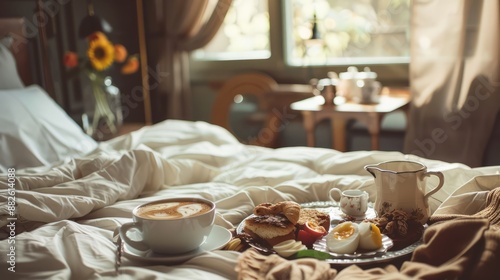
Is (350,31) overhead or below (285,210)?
overhead

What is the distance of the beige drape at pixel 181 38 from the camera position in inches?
137

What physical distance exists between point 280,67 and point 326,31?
1.24 feet

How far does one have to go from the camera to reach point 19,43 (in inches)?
99.9

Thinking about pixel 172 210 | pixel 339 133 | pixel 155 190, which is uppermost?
pixel 172 210

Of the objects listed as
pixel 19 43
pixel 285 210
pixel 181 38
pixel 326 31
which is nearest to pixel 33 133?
pixel 19 43

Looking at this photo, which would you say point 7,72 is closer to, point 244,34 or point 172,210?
point 172,210

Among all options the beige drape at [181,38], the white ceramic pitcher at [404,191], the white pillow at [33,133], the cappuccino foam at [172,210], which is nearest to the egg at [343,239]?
the white ceramic pitcher at [404,191]

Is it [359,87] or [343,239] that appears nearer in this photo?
[343,239]

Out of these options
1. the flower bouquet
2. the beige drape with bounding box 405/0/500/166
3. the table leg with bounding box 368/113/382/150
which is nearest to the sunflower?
the flower bouquet

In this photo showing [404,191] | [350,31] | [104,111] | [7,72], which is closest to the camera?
[404,191]

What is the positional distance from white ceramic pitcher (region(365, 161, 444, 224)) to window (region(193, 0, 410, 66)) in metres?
1.82

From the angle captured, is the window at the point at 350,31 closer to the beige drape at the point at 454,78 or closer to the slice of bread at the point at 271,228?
the beige drape at the point at 454,78

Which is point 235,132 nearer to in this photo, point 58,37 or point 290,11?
point 290,11

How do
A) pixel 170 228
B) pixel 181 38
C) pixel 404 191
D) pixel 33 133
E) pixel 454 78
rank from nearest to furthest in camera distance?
pixel 170 228 → pixel 404 191 → pixel 33 133 → pixel 454 78 → pixel 181 38
